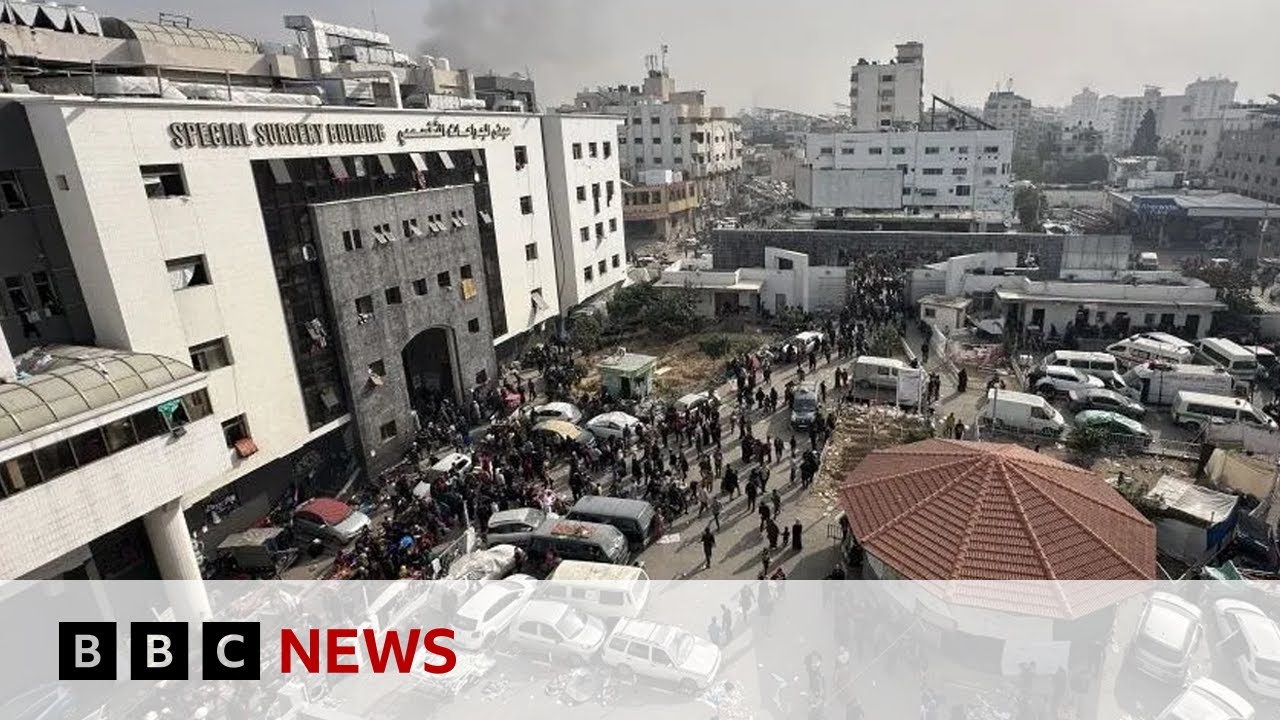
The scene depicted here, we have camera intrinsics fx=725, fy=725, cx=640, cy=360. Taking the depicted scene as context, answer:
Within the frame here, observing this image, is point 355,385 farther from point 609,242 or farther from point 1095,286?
point 1095,286

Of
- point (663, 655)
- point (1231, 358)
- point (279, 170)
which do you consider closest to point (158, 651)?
point (663, 655)

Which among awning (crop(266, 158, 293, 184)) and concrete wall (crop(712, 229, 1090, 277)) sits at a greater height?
awning (crop(266, 158, 293, 184))

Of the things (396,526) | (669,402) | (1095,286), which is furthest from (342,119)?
(1095,286)

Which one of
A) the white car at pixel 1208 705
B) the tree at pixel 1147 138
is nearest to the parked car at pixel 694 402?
the white car at pixel 1208 705

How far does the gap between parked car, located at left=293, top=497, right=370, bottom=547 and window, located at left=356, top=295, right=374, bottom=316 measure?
6.24 meters

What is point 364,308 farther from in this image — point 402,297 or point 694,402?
point 694,402

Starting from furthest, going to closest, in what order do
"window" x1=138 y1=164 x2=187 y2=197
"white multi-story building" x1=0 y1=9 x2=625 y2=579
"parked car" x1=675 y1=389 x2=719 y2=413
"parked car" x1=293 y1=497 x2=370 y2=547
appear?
"parked car" x1=675 y1=389 x2=719 y2=413
"parked car" x1=293 y1=497 x2=370 y2=547
"window" x1=138 y1=164 x2=187 y2=197
"white multi-story building" x1=0 y1=9 x2=625 y2=579

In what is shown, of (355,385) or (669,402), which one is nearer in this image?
(355,385)

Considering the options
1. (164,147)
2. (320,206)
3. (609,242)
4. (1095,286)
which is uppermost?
(164,147)

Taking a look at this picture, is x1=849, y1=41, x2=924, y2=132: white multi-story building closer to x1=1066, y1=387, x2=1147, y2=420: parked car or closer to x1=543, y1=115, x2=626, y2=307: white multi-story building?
x1=543, y1=115, x2=626, y2=307: white multi-story building

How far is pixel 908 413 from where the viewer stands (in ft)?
84.3

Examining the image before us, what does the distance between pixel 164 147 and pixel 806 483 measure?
62.6 feet

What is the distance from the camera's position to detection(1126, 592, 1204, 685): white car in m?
13.2

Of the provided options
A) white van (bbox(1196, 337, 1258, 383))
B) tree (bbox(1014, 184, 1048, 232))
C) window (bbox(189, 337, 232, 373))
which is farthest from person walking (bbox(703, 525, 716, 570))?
tree (bbox(1014, 184, 1048, 232))
